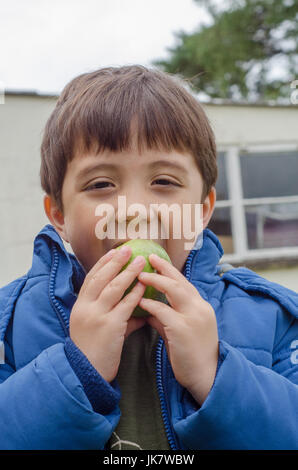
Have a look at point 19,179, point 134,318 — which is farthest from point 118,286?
point 19,179

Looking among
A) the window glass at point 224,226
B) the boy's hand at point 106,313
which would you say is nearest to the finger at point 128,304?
the boy's hand at point 106,313

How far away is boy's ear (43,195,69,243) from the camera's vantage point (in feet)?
4.59

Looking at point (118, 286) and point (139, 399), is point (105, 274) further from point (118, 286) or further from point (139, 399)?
point (139, 399)

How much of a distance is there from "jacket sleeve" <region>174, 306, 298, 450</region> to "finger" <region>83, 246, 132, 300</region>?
0.29 m

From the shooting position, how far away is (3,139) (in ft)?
18.4

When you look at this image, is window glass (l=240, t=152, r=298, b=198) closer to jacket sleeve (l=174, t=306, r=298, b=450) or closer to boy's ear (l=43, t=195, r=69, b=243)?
boy's ear (l=43, t=195, r=69, b=243)

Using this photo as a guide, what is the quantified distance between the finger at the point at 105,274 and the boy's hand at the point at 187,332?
0.06 m

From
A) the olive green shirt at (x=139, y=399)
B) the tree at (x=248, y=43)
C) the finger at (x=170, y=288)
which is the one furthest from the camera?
the tree at (x=248, y=43)

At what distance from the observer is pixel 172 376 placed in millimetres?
1103

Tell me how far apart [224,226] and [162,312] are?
602cm

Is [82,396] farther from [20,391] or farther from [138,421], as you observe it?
[138,421]

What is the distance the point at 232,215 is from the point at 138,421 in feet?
19.6

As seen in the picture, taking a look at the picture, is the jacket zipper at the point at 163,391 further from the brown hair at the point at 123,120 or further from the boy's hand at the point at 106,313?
the brown hair at the point at 123,120

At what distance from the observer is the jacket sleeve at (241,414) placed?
36.1 inches
